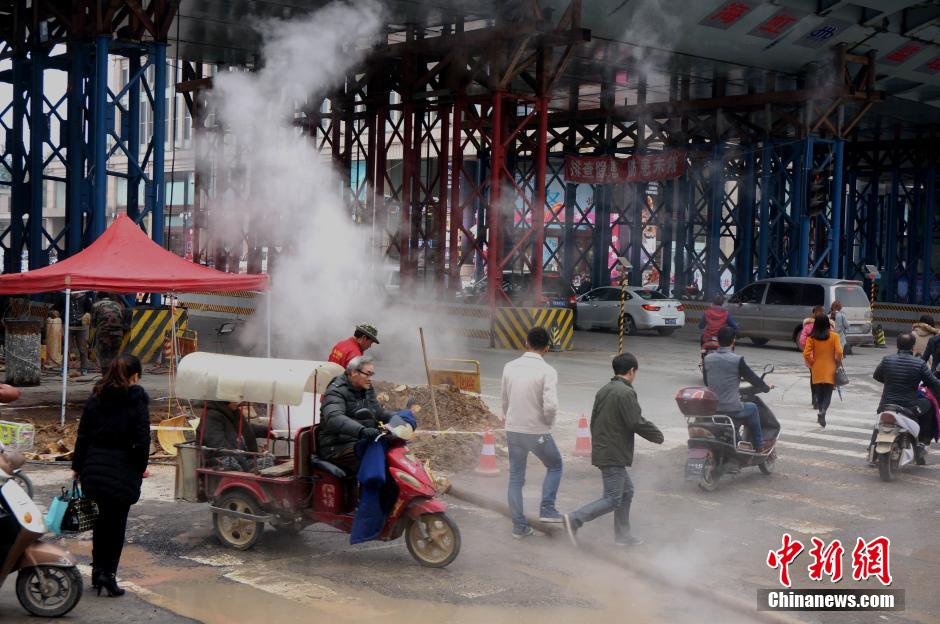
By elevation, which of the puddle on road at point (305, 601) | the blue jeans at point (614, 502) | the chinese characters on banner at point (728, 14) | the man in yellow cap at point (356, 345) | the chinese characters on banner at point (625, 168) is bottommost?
the puddle on road at point (305, 601)

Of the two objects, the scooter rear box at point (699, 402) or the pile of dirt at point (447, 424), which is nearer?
the scooter rear box at point (699, 402)

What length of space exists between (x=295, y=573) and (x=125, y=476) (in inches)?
56.5

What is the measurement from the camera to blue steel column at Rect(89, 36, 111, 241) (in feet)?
61.7

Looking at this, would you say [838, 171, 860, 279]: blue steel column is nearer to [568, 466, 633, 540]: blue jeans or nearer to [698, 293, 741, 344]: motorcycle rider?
[698, 293, 741, 344]: motorcycle rider

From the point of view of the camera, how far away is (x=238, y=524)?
25.3 ft

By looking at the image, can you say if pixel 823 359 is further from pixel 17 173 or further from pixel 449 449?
pixel 17 173

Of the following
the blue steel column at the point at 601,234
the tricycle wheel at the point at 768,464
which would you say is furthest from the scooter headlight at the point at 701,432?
the blue steel column at the point at 601,234

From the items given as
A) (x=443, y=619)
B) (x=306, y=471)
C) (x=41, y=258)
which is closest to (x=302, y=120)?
(x=41, y=258)

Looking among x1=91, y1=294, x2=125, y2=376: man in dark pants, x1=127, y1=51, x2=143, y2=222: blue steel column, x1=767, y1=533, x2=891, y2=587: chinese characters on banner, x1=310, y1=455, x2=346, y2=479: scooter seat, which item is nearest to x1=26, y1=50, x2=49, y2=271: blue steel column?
x1=127, y1=51, x2=143, y2=222: blue steel column

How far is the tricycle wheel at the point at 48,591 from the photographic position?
5945mm

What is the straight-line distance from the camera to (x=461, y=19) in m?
23.2

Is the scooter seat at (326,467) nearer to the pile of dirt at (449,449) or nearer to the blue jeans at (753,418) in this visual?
the pile of dirt at (449,449)

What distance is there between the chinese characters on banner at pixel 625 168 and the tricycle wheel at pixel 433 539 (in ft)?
79.0

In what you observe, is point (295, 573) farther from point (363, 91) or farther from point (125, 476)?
point (363, 91)
